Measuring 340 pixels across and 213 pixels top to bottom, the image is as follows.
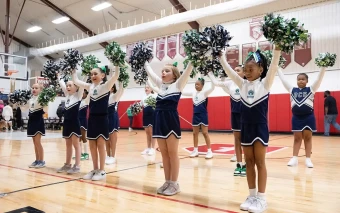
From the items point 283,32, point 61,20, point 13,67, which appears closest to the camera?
point 283,32

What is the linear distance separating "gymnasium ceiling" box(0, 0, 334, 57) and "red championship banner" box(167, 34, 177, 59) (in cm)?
31

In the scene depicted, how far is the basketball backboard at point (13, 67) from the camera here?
14531 mm

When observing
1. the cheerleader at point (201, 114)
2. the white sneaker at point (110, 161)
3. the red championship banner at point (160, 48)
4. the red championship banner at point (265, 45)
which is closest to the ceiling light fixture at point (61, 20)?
the red championship banner at point (160, 48)

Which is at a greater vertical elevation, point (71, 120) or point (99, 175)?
point (71, 120)

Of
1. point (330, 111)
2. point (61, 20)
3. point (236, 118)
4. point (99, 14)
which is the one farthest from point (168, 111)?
point (61, 20)

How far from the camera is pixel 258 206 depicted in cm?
281

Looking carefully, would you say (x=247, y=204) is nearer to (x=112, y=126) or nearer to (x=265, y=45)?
(x=112, y=126)

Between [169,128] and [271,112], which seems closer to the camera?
[169,128]

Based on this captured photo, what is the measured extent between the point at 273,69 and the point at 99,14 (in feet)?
48.8

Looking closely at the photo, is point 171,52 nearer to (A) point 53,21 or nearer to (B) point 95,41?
(B) point 95,41

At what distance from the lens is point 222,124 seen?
1391 centimetres

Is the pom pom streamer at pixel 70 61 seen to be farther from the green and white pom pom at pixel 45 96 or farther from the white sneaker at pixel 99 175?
the white sneaker at pixel 99 175

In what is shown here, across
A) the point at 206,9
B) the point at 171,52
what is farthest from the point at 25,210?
the point at 171,52

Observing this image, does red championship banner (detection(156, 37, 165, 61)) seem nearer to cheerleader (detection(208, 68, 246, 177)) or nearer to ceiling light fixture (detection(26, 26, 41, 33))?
ceiling light fixture (detection(26, 26, 41, 33))
